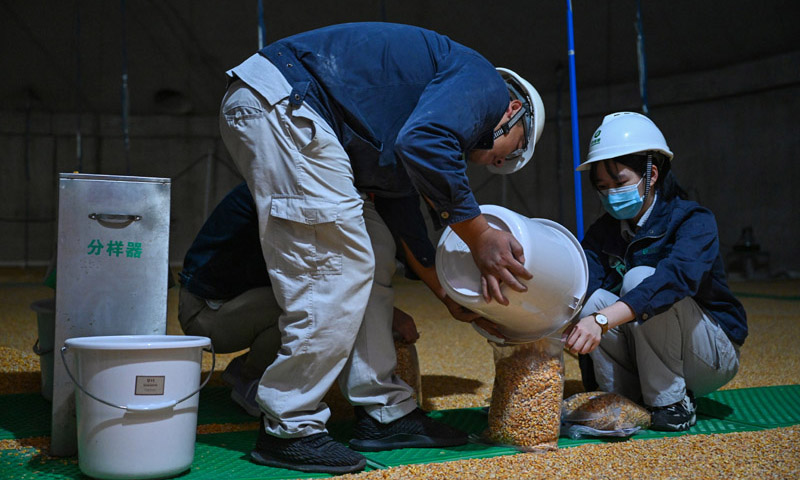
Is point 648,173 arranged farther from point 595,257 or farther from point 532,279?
point 532,279

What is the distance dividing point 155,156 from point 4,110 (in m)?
2.32

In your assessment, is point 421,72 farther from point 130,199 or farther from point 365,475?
point 365,475

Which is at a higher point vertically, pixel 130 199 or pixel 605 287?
pixel 130 199

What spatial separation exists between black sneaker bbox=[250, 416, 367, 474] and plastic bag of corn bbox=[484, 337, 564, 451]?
0.43 metres

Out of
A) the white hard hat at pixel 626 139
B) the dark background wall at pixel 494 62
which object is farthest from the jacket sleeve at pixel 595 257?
the dark background wall at pixel 494 62

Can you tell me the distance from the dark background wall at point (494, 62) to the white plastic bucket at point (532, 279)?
7438 mm

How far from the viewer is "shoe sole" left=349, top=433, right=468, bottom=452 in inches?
75.0

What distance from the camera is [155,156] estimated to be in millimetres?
11320

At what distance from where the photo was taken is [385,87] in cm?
177

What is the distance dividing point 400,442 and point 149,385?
70 centimetres

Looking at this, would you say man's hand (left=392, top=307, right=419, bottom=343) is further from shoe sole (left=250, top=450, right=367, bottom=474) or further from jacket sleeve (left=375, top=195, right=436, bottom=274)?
shoe sole (left=250, top=450, right=367, bottom=474)

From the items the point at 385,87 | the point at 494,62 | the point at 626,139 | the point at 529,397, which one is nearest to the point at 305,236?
the point at 385,87

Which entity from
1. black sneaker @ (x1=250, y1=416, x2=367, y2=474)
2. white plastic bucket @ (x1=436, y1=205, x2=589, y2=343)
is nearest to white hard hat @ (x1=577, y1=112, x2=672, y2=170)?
white plastic bucket @ (x1=436, y1=205, x2=589, y2=343)

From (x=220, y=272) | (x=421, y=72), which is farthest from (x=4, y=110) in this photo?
(x=421, y=72)
